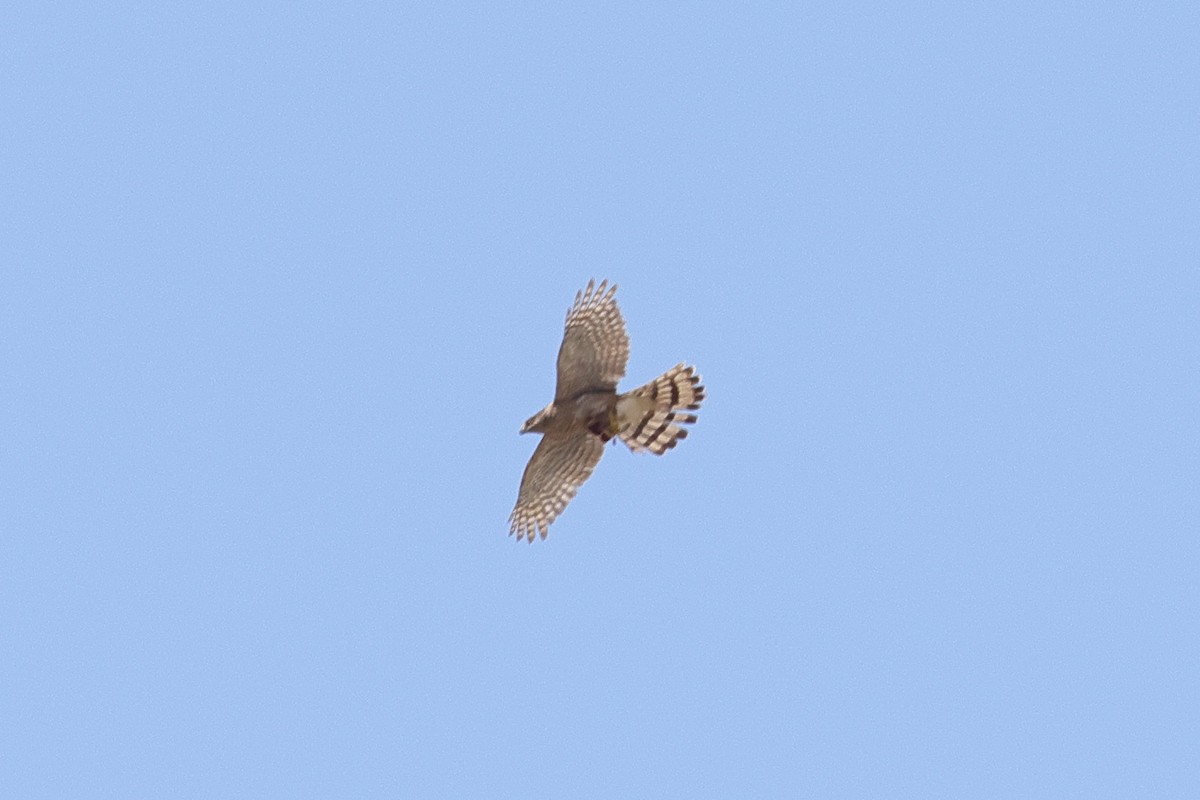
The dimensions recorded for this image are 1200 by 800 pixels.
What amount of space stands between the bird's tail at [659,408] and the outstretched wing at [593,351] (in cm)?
25

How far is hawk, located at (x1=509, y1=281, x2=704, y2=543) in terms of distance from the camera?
14.1 metres

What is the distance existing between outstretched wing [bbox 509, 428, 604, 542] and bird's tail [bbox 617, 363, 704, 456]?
335mm

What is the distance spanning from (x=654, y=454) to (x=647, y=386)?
0.60 meters

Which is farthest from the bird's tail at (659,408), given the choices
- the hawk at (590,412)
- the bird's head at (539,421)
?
the bird's head at (539,421)

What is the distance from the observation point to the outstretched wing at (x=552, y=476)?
46.8 feet

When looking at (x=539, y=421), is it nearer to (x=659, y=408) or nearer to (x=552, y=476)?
(x=552, y=476)

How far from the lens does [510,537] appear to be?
1443 centimetres

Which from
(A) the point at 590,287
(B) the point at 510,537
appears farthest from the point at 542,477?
(A) the point at 590,287

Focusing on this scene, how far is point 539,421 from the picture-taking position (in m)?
14.2

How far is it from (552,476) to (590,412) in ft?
2.39

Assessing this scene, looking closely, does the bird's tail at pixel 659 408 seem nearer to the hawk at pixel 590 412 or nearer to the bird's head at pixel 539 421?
the hawk at pixel 590 412

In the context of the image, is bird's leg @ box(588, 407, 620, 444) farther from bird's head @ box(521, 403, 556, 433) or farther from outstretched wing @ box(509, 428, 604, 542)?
bird's head @ box(521, 403, 556, 433)

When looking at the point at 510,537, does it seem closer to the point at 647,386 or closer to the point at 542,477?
the point at 542,477

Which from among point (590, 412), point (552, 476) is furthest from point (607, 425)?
point (552, 476)
